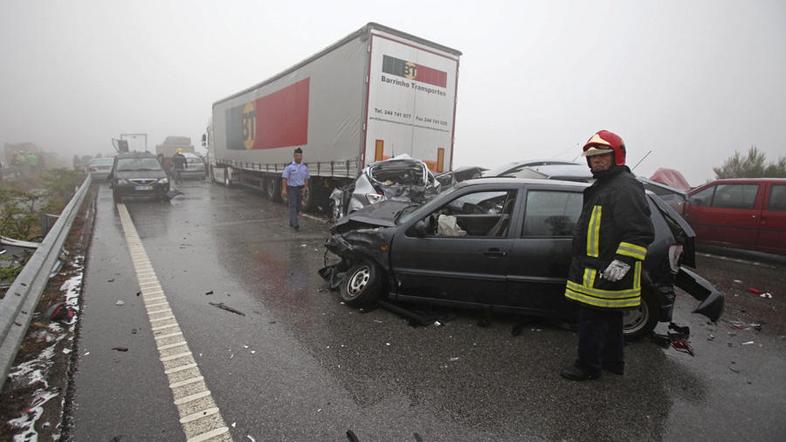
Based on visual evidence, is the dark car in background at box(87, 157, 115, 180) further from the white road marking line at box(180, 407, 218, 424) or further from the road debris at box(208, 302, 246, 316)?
the white road marking line at box(180, 407, 218, 424)

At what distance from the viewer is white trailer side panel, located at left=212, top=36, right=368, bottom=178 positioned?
920cm

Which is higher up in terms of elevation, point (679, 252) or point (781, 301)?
point (679, 252)

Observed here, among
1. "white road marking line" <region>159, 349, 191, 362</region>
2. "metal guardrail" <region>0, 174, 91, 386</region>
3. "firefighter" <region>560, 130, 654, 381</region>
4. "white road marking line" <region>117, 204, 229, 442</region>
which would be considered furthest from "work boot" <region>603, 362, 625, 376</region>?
"metal guardrail" <region>0, 174, 91, 386</region>

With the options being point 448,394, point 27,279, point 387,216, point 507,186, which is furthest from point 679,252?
point 27,279

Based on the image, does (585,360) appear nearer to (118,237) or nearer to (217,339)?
(217,339)

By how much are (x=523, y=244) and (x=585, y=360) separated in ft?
3.54

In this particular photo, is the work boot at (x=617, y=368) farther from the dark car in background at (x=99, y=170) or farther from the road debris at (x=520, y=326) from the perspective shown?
the dark car in background at (x=99, y=170)

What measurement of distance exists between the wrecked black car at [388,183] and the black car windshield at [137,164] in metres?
8.83

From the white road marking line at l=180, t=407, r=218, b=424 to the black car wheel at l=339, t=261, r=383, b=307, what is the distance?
75.4 inches

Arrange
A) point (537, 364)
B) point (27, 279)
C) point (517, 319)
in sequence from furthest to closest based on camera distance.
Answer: point (517, 319) < point (27, 279) < point (537, 364)

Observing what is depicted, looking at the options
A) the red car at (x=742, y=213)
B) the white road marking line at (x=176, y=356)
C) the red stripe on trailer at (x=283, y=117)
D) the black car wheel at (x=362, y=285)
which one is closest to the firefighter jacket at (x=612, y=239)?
the black car wheel at (x=362, y=285)

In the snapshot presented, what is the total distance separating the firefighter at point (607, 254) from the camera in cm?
270

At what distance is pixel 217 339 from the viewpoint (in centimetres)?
355

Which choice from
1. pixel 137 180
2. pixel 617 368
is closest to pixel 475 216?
pixel 617 368
